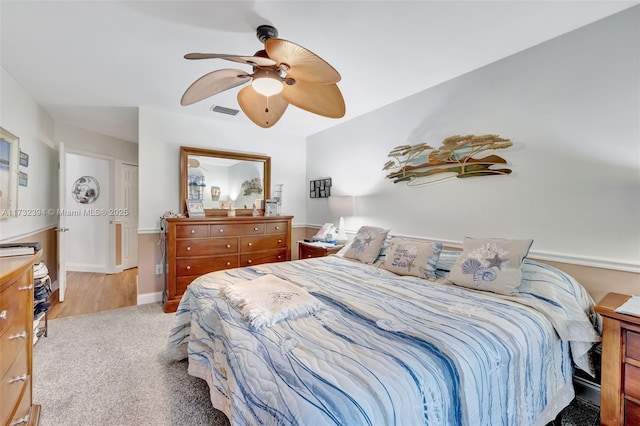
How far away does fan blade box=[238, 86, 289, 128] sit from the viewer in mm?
2048

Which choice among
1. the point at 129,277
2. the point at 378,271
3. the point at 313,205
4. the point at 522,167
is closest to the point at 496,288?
the point at 378,271

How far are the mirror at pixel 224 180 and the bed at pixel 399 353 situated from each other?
2.06 meters

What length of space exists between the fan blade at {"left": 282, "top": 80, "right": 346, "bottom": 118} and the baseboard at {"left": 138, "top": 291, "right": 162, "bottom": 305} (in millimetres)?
3079

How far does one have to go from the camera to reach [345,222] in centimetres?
396

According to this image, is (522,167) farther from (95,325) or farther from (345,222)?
(95,325)

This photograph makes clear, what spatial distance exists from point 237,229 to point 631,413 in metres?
3.58

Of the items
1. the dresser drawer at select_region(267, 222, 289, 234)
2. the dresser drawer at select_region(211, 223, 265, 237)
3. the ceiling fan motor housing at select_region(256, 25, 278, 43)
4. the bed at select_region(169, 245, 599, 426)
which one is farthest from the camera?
the dresser drawer at select_region(267, 222, 289, 234)

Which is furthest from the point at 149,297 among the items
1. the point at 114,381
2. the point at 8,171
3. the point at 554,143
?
the point at 554,143

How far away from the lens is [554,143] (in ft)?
6.72

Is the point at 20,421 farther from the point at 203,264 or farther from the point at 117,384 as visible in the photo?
the point at 203,264

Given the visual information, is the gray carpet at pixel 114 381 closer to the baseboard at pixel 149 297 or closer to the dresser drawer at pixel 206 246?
the baseboard at pixel 149 297

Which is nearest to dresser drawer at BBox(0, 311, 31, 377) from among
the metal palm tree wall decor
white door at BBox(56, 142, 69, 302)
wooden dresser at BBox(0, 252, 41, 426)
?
wooden dresser at BBox(0, 252, 41, 426)

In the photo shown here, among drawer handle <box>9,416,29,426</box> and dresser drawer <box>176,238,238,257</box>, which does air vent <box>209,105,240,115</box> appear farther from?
drawer handle <box>9,416,29,426</box>

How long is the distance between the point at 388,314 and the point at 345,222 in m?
2.56
